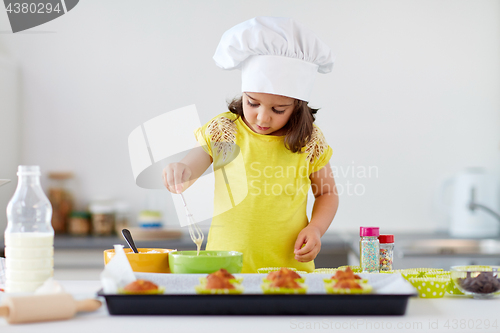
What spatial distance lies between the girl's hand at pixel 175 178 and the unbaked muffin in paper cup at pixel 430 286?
0.45m

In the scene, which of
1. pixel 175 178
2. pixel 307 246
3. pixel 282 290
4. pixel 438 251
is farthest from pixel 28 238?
pixel 438 251

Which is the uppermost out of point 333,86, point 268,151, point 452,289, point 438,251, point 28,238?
point 333,86

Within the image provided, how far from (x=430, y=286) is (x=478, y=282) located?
75mm

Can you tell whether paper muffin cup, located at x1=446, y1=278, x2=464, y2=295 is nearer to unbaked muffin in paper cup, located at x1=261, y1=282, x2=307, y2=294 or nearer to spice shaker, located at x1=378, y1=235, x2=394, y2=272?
spice shaker, located at x1=378, y1=235, x2=394, y2=272

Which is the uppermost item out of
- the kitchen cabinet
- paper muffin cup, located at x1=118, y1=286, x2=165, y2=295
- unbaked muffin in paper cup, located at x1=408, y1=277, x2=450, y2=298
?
paper muffin cup, located at x1=118, y1=286, x2=165, y2=295

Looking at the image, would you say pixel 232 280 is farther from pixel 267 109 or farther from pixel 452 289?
pixel 267 109

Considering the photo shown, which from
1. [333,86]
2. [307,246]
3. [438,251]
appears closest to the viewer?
[307,246]

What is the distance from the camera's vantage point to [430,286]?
0.76 metres

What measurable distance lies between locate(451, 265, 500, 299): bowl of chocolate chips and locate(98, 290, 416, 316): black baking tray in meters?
0.21

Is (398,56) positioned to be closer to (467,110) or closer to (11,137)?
(467,110)

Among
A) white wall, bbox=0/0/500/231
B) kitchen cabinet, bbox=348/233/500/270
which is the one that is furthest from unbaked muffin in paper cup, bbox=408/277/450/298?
white wall, bbox=0/0/500/231

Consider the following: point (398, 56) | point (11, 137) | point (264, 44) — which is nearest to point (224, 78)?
point (398, 56)

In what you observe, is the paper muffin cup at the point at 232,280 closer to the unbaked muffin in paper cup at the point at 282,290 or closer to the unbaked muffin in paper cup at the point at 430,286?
the unbaked muffin in paper cup at the point at 282,290

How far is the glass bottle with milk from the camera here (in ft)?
2.44
